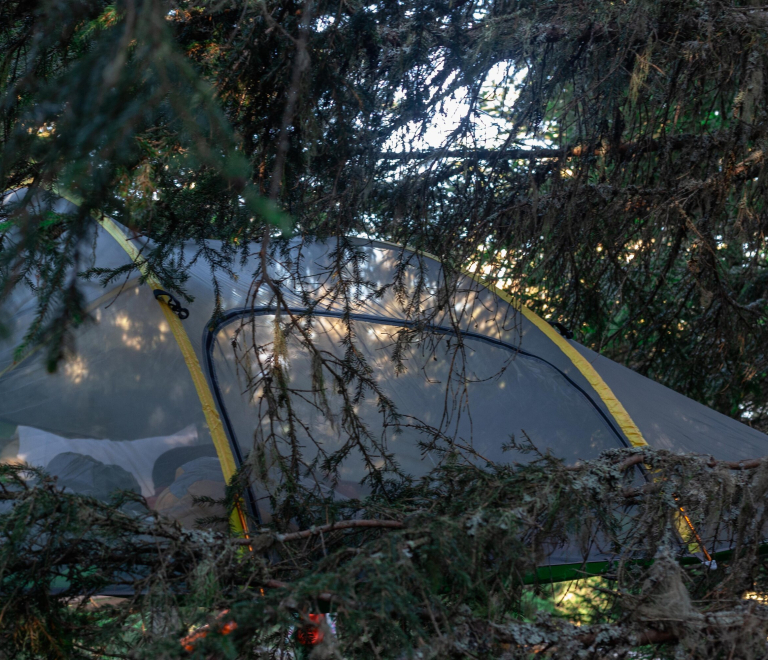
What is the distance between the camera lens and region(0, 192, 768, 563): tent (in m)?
2.60

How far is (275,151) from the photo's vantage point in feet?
8.55

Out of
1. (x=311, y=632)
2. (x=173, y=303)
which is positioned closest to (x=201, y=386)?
(x=173, y=303)

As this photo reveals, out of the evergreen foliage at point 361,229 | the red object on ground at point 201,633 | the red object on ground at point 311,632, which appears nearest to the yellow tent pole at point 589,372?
the evergreen foliage at point 361,229

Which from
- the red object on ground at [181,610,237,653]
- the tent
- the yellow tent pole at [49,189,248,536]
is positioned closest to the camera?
the red object on ground at [181,610,237,653]

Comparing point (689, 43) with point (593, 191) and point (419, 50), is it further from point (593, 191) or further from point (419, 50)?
point (419, 50)

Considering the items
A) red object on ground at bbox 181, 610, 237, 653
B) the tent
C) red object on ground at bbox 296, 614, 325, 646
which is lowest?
red object on ground at bbox 296, 614, 325, 646

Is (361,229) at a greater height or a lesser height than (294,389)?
greater

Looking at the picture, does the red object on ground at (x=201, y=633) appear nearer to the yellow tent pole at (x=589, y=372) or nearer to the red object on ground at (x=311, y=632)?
the red object on ground at (x=311, y=632)

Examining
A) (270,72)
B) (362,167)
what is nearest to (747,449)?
(362,167)

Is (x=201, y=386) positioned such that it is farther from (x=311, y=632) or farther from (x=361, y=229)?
(x=311, y=632)

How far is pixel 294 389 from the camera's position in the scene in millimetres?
2836

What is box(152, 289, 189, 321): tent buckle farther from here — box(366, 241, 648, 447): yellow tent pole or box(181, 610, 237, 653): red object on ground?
box(181, 610, 237, 653): red object on ground

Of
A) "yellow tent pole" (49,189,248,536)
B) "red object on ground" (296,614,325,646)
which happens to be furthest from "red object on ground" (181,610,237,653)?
"yellow tent pole" (49,189,248,536)

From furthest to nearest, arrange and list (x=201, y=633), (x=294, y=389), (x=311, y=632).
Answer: (x=294, y=389)
(x=311, y=632)
(x=201, y=633)
